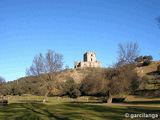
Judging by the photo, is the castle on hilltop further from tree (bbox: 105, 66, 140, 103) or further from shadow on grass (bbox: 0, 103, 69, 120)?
shadow on grass (bbox: 0, 103, 69, 120)

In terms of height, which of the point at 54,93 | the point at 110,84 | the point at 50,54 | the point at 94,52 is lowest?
the point at 54,93

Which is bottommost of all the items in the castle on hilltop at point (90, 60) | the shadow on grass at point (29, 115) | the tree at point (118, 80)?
the shadow on grass at point (29, 115)

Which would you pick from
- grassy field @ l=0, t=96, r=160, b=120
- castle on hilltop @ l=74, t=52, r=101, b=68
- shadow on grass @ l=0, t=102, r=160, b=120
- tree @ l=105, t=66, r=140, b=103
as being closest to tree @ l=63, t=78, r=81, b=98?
tree @ l=105, t=66, r=140, b=103

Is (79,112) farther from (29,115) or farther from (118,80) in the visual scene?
(118,80)

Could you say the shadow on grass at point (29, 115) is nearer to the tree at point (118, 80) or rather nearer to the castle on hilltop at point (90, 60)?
the tree at point (118, 80)

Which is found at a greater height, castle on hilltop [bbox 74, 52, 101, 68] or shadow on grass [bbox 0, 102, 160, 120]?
castle on hilltop [bbox 74, 52, 101, 68]

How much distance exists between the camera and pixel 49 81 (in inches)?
1328

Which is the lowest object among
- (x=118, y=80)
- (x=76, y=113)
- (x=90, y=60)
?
(x=76, y=113)

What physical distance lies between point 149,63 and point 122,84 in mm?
72379

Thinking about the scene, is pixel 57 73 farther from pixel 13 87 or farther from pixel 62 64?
pixel 13 87

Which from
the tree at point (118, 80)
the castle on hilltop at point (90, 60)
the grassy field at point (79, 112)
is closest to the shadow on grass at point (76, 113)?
the grassy field at point (79, 112)

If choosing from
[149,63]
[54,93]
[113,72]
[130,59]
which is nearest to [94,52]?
[149,63]

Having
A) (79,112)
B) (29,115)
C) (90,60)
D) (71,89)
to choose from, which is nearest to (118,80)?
(79,112)

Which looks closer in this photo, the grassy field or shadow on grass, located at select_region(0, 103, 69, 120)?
the grassy field
